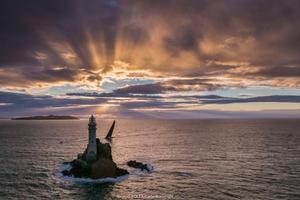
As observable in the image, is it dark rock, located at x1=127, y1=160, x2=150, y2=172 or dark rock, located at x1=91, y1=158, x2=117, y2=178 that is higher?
dark rock, located at x1=91, y1=158, x2=117, y2=178

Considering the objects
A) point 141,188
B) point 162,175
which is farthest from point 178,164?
point 141,188

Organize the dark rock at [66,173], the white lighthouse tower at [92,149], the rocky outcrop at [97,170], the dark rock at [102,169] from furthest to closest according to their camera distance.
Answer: the white lighthouse tower at [92,149] < the dark rock at [66,173] < the rocky outcrop at [97,170] < the dark rock at [102,169]

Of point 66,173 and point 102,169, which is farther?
point 66,173

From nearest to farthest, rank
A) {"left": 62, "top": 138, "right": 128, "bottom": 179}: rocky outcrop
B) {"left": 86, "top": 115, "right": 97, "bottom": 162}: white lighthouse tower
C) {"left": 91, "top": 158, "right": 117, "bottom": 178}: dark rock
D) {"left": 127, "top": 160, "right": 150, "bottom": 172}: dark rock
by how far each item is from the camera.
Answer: {"left": 91, "top": 158, "right": 117, "bottom": 178}: dark rock, {"left": 62, "top": 138, "right": 128, "bottom": 179}: rocky outcrop, {"left": 86, "top": 115, "right": 97, "bottom": 162}: white lighthouse tower, {"left": 127, "top": 160, "right": 150, "bottom": 172}: dark rock

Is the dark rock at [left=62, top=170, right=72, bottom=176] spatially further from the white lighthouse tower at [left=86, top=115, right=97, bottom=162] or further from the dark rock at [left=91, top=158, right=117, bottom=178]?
the dark rock at [left=91, top=158, right=117, bottom=178]

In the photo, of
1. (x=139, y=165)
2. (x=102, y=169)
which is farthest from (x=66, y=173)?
(x=139, y=165)

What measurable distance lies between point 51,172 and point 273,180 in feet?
154

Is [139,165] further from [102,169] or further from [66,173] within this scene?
[66,173]

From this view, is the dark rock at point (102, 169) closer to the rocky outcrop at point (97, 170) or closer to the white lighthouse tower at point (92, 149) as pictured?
the rocky outcrop at point (97, 170)

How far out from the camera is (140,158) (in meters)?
92.2

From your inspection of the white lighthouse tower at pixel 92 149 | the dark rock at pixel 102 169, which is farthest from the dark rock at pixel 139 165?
the white lighthouse tower at pixel 92 149

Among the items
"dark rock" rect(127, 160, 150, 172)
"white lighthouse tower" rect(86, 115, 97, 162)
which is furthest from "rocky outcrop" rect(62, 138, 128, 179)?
"dark rock" rect(127, 160, 150, 172)

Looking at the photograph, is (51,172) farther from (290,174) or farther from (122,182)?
(290,174)

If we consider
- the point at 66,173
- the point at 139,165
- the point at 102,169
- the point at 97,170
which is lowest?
the point at 139,165
